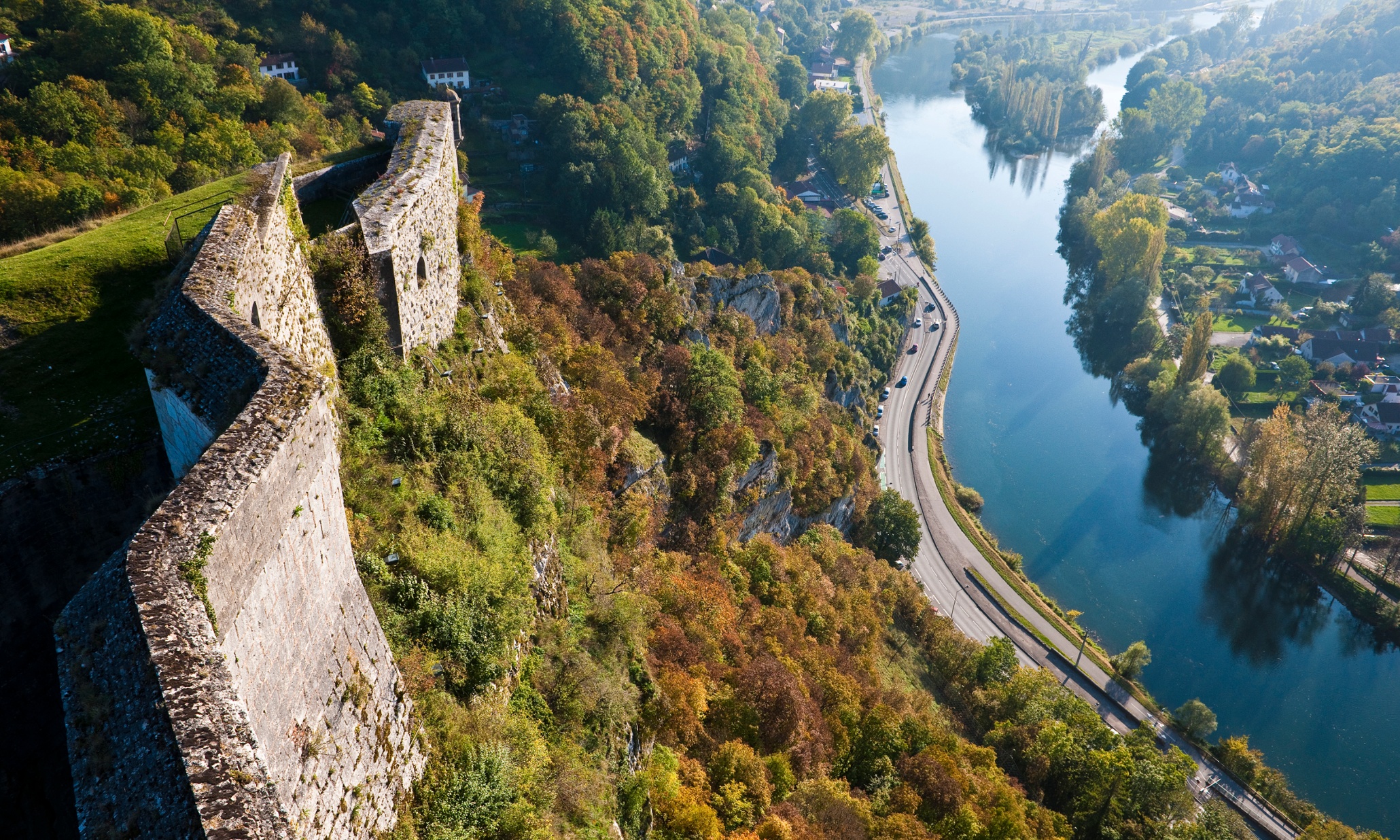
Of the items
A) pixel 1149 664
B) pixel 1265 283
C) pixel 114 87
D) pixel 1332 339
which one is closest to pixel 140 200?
pixel 114 87

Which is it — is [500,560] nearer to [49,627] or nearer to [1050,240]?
[49,627]

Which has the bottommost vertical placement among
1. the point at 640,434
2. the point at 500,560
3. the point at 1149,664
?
the point at 1149,664

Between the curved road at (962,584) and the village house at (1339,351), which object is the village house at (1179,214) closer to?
the village house at (1339,351)

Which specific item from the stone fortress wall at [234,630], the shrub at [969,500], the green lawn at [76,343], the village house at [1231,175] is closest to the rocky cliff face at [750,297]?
the shrub at [969,500]

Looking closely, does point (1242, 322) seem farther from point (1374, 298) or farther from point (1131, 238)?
point (1131, 238)

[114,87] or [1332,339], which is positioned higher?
[114,87]
